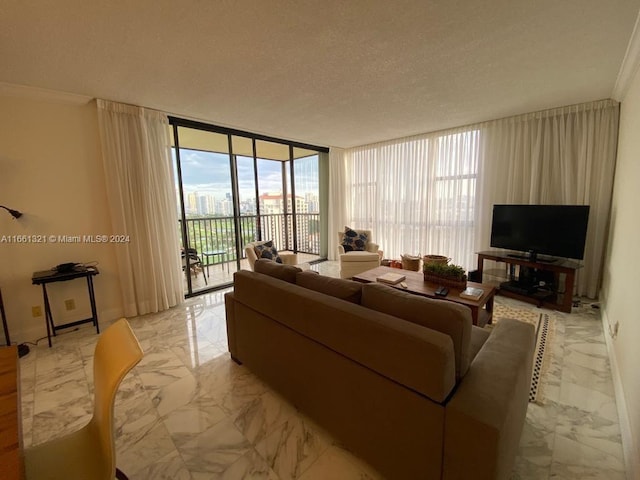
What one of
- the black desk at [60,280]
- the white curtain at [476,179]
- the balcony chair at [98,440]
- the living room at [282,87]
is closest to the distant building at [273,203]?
the white curtain at [476,179]

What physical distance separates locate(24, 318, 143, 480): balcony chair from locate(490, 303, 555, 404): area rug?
7.77 feet

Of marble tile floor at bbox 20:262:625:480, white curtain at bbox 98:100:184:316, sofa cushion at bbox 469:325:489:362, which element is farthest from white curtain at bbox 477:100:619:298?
white curtain at bbox 98:100:184:316

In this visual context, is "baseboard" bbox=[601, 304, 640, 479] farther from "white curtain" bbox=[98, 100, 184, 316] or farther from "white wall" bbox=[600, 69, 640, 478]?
"white curtain" bbox=[98, 100, 184, 316]

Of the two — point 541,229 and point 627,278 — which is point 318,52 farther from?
point 541,229

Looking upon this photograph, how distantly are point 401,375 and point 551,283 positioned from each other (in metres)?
3.56

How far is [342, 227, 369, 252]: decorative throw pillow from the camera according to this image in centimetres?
498

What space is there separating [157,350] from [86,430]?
158cm

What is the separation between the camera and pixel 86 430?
111 centimetres

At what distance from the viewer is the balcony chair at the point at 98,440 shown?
88cm

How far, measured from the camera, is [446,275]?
285cm

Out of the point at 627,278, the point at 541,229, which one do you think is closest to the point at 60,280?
the point at 627,278

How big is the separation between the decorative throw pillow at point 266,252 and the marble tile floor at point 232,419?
136 centimetres

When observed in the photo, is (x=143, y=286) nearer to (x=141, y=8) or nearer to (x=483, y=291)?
(x=141, y=8)

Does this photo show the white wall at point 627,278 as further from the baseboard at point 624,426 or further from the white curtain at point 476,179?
the white curtain at point 476,179
